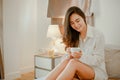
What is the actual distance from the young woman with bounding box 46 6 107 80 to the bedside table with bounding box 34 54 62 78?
3.68 ft

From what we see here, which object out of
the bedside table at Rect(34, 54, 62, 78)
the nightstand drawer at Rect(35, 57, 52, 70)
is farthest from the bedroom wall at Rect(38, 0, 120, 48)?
the nightstand drawer at Rect(35, 57, 52, 70)

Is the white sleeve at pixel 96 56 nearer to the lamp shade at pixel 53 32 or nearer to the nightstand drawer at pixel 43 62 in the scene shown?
the nightstand drawer at pixel 43 62

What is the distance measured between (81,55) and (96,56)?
16cm

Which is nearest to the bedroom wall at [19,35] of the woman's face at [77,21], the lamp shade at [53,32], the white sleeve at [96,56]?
the lamp shade at [53,32]

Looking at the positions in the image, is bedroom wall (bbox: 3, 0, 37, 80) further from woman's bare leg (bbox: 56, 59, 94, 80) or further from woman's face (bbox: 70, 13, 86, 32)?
woman's bare leg (bbox: 56, 59, 94, 80)

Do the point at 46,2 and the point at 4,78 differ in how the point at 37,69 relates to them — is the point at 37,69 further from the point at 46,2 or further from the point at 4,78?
the point at 46,2

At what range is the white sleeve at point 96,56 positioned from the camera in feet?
6.61

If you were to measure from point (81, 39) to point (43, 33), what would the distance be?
7.04 ft

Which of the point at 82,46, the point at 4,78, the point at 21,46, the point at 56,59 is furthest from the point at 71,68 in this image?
the point at 21,46

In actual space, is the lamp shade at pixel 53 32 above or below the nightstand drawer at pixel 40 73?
above

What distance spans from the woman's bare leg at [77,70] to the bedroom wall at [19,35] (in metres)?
2.17

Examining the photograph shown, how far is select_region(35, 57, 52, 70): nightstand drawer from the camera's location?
345cm

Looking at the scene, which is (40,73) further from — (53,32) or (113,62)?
(113,62)

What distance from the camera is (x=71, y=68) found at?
1.89 m
